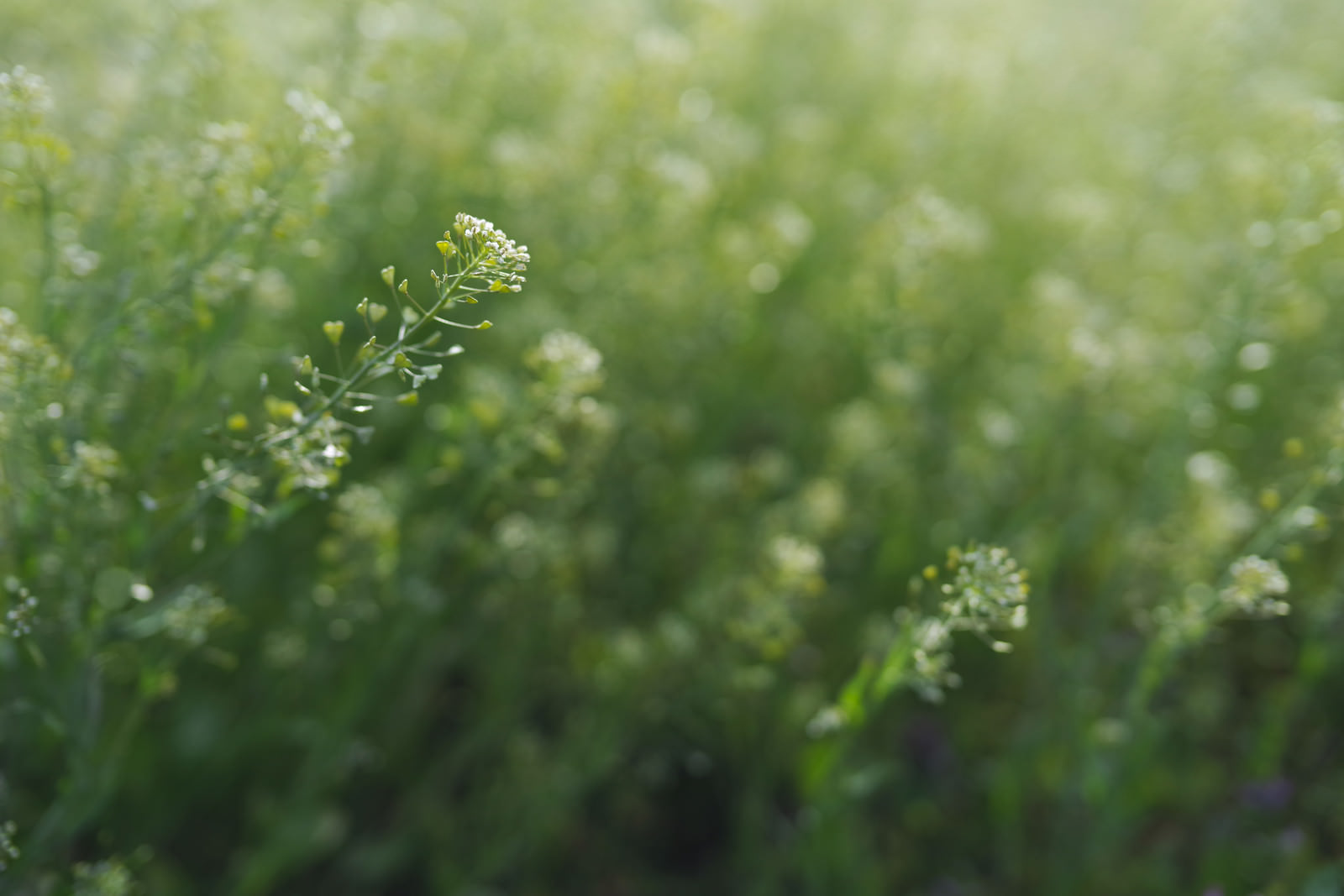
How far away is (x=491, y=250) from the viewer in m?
1.38

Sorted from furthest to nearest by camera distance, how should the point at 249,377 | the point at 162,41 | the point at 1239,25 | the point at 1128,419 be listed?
the point at 1239,25
the point at 1128,419
the point at 249,377
the point at 162,41

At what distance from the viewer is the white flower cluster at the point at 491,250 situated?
4.46 feet

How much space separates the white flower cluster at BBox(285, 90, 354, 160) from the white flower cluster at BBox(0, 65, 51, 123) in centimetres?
43

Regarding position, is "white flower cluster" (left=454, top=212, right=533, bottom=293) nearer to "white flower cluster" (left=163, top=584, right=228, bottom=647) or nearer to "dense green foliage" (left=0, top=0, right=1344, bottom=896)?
"dense green foliage" (left=0, top=0, right=1344, bottom=896)

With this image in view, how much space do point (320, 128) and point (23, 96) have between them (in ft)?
1.63

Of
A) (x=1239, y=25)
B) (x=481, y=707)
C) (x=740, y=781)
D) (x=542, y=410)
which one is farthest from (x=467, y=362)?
(x=1239, y=25)

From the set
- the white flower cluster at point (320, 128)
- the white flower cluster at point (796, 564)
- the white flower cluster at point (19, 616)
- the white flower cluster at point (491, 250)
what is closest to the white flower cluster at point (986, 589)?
the white flower cluster at point (796, 564)

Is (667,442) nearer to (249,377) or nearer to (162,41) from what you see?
(249,377)

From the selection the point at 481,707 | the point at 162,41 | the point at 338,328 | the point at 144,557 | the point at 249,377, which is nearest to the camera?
the point at 338,328

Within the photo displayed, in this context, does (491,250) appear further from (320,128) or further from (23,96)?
(23,96)

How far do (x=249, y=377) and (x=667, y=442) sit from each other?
1416 millimetres

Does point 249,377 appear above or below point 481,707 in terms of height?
above

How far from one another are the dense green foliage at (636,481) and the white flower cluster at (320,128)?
0.04 feet

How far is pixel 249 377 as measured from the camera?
3324mm
